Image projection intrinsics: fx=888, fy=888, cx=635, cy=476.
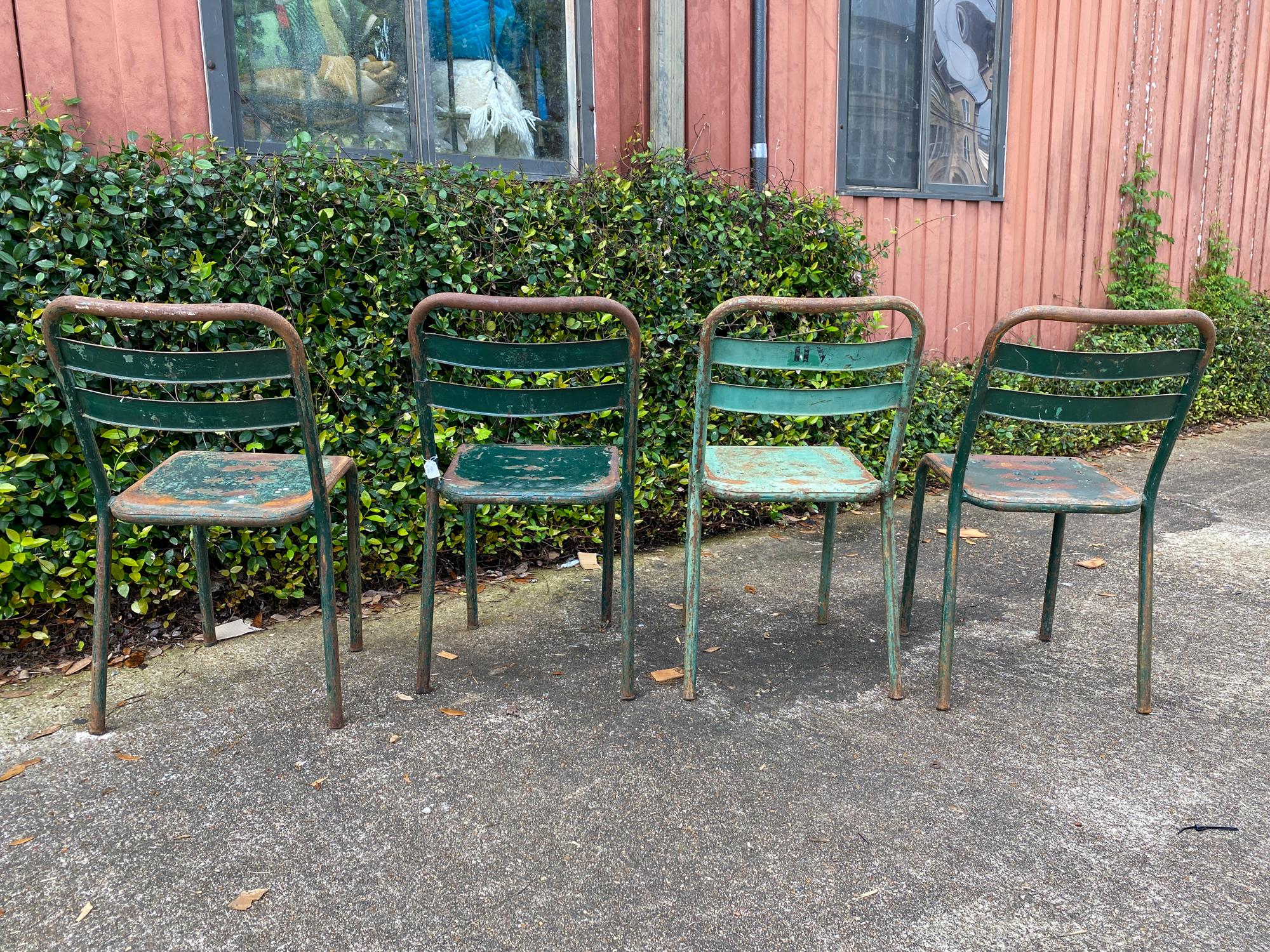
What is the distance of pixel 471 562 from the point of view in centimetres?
313

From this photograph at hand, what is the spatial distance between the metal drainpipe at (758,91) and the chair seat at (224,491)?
3152 millimetres

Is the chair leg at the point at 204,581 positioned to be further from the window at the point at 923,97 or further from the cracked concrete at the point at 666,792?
the window at the point at 923,97

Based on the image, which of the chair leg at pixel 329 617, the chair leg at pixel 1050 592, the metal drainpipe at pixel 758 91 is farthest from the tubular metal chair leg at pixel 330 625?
the metal drainpipe at pixel 758 91

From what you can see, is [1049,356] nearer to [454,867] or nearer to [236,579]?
[454,867]

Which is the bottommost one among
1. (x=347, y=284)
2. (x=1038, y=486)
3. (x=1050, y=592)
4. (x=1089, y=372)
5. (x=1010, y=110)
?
(x=1050, y=592)

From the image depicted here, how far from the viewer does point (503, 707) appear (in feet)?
8.63

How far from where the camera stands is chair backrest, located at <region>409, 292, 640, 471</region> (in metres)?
2.38

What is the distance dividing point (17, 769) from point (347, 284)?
1.85 metres

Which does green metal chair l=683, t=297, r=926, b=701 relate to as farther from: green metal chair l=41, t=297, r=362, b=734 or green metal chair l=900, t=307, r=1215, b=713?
green metal chair l=41, t=297, r=362, b=734

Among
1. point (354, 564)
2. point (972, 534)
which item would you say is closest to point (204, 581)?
point (354, 564)

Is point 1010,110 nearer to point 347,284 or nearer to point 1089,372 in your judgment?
point 1089,372

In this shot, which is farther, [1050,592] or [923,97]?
[923,97]

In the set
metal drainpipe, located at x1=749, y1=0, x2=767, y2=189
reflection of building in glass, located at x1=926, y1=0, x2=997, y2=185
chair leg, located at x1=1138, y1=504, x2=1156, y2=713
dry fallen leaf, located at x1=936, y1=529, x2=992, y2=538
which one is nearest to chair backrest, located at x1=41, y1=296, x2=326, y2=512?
chair leg, located at x1=1138, y1=504, x2=1156, y2=713

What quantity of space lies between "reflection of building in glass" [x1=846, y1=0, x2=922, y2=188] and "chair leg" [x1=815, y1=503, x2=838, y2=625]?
3.18 meters
